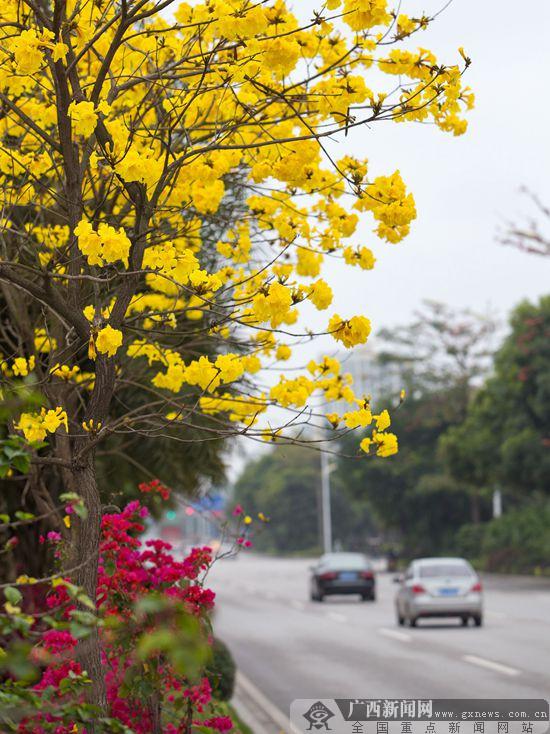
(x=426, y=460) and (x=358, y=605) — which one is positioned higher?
(x=426, y=460)

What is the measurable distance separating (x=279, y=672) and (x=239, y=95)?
38.0 ft

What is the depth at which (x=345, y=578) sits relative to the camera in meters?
34.3

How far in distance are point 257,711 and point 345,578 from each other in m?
21.7

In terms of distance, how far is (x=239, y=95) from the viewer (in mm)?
6629

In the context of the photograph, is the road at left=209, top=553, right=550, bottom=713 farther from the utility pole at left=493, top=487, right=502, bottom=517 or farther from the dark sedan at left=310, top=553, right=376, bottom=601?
the utility pole at left=493, top=487, right=502, bottom=517

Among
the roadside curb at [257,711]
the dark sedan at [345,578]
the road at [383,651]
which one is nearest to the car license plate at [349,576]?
the dark sedan at [345,578]

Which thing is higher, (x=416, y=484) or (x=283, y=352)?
(x=416, y=484)

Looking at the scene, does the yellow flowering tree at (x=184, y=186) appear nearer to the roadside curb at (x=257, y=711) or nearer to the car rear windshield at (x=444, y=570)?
the roadside curb at (x=257, y=711)

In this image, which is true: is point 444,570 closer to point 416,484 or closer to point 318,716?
point 318,716

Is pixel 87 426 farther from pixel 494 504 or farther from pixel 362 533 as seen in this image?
pixel 362 533

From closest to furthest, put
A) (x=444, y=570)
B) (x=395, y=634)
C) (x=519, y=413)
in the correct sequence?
(x=395, y=634)
(x=444, y=570)
(x=519, y=413)

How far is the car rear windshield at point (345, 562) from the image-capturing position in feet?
113

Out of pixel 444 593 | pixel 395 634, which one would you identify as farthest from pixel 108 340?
pixel 444 593

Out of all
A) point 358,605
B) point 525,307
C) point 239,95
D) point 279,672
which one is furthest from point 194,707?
point 525,307
